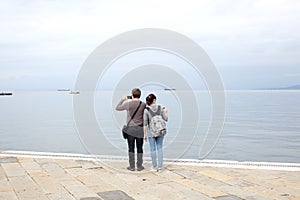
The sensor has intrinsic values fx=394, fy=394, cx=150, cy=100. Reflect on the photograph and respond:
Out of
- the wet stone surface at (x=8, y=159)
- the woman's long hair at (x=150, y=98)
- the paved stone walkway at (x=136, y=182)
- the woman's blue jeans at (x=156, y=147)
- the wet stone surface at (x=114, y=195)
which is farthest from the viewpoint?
the wet stone surface at (x=8, y=159)

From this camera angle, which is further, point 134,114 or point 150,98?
point 134,114

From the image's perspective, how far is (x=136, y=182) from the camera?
6.42m

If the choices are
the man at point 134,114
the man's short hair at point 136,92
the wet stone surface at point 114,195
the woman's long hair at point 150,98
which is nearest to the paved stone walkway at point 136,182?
the wet stone surface at point 114,195

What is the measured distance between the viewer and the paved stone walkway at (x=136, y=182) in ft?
18.6

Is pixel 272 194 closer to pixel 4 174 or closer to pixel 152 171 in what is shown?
pixel 152 171

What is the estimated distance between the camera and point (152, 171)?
7.18 meters

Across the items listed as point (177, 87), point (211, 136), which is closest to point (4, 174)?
point (177, 87)

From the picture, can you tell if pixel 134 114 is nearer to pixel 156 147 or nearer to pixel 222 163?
pixel 156 147

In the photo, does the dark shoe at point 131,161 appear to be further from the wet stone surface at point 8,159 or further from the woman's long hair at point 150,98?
the wet stone surface at point 8,159

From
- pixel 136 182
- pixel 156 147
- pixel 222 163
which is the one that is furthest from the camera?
pixel 222 163

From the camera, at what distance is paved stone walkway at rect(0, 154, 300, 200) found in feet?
18.6

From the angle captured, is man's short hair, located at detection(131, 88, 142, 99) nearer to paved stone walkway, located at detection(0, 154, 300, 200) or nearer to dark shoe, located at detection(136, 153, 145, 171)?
dark shoe, located at detection(136, 153, 145, 171)

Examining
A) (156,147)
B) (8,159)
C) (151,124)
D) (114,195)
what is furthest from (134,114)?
(8,159)

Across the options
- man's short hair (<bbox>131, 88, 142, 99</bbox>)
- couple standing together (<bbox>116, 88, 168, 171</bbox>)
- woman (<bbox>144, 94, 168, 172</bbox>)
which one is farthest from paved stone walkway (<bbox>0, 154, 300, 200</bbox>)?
man's short hair (<bbox>131, 88, 142, 99</bbox>)
